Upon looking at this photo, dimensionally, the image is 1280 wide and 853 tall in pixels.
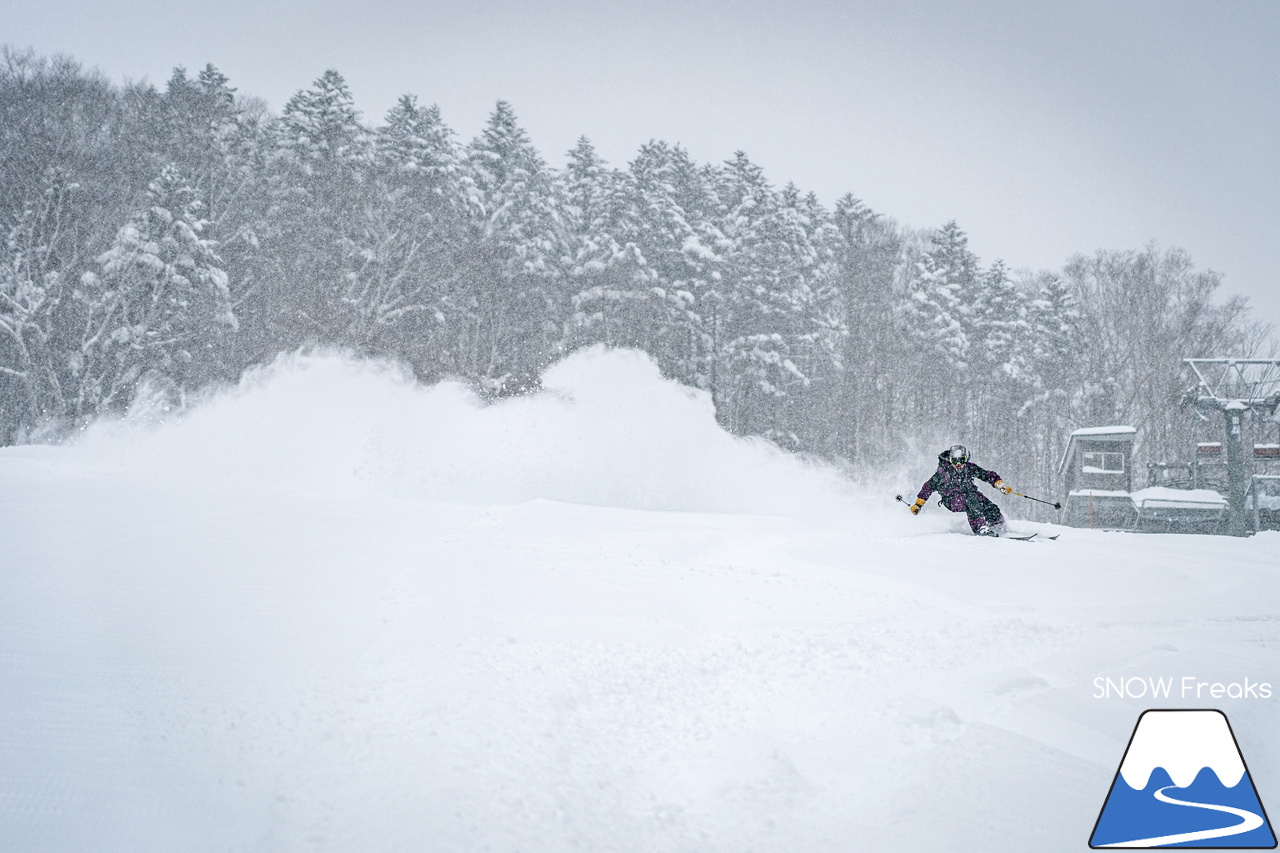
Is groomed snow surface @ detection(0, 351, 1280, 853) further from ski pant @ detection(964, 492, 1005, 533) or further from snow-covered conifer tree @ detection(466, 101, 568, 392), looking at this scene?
snow-covered conifer tree @ detection(466, 101, 568, 392)

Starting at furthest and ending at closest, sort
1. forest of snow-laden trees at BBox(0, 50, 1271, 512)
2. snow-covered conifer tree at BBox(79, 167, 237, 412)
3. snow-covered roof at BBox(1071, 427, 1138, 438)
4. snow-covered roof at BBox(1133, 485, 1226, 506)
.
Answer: forest of snow-laden trees at BBox(0, 50, 1271, 512) → snow-covered conifer tree at BBox(79, 167, 237, 412) → snow-covered roof at BBox(1071, 427, 1138, 438) → snow-covered roof at BBox(1133, 485, 1226, 506)

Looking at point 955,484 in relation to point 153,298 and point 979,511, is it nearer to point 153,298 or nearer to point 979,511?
point 979,511

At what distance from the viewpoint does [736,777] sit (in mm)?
3270

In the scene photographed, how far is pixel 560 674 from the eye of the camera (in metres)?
4.37

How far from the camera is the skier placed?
11.8 m

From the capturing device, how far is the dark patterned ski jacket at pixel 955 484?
1200 centimetres

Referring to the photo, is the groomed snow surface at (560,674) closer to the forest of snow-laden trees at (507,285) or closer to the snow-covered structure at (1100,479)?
the snow-covered structure at (1100,479)

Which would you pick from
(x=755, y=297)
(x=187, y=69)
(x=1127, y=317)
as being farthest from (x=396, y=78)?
(x=1127, y=317)

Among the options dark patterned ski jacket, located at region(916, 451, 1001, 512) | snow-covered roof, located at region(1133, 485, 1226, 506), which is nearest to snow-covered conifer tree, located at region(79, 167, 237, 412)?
dark patterned ski jacket, located at region(916, 451, 1001, 512)

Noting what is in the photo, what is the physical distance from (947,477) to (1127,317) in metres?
25.7

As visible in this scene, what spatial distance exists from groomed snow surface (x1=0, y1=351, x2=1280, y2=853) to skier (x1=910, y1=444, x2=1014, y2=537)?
1653mm

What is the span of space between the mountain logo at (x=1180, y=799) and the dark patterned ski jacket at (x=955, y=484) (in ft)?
30.3

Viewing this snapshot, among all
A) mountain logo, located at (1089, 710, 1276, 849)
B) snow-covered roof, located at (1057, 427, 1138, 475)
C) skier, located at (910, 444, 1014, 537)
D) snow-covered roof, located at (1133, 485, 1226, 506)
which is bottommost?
snow-covered roof, located at (1133, 485, 1226, 506)

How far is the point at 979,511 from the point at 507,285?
18.4 meters
